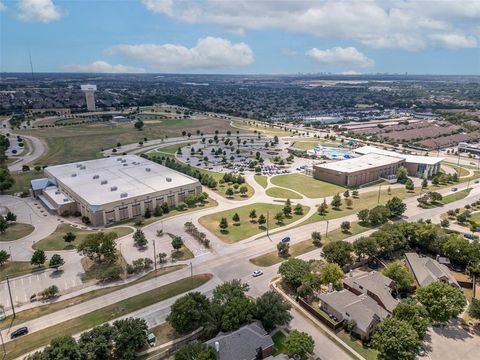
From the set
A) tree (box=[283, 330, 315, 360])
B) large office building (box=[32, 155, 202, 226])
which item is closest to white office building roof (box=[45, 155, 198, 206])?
large office building (box=[32, 155, 202, 226])

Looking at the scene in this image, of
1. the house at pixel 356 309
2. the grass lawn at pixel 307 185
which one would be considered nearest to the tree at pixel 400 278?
the house at pixel 356 309

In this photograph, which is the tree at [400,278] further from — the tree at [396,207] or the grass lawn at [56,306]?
the grass lawn at [56,306]

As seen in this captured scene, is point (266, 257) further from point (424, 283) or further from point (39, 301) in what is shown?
point (39, 301)

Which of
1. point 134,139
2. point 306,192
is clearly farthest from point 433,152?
point 134,139

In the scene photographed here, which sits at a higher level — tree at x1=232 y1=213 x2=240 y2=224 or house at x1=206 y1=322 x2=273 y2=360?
house at x1=206 y1=322 x2=273 y2=360

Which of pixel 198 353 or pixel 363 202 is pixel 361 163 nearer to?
pixel 363 202

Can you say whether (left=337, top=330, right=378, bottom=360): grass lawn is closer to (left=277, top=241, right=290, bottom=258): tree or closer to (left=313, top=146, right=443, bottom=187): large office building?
(left=277, top=241, right=290, bottom=258): tree
